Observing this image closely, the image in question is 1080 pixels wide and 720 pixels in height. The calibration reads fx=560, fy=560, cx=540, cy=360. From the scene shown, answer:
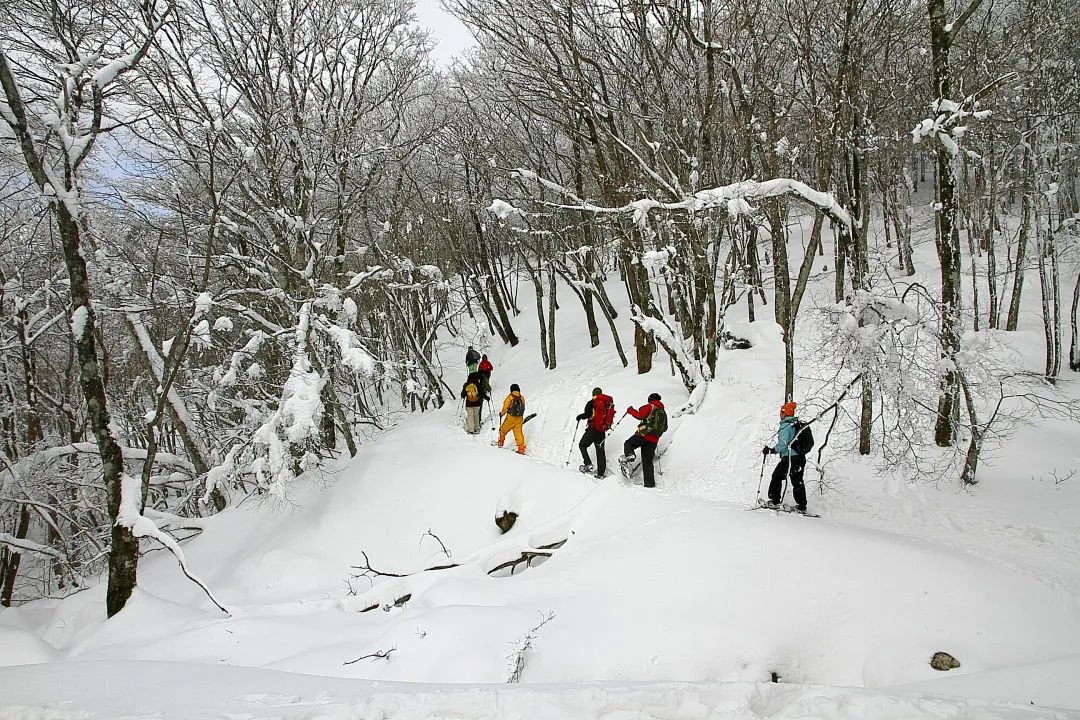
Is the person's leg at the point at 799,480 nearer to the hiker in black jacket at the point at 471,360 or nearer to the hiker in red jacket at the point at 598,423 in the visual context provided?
the hiker in red jacket at the point at 598,423

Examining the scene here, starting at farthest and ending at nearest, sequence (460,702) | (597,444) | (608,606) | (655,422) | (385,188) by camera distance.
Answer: (385,188) < (597,444) < (655,422) < (608,606) < (460,702)

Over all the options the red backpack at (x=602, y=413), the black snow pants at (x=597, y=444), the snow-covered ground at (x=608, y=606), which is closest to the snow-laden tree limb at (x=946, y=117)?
the snow-covered ground at (x=608, y=606)

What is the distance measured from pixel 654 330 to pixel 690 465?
10.0 ft

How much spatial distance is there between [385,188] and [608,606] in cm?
1503

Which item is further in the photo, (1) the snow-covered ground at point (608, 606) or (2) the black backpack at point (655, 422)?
(2) the black backpack at point (655, 422)

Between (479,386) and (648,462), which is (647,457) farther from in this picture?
(479,386)

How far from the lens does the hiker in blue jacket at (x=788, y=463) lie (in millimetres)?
8023

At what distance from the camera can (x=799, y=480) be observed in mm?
8125

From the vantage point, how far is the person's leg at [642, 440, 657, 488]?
998 cm

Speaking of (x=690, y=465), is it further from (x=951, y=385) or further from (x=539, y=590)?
(x=539, y=590)

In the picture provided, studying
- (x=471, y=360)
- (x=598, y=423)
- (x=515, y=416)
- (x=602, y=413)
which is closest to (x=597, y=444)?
(x=598, y=423)

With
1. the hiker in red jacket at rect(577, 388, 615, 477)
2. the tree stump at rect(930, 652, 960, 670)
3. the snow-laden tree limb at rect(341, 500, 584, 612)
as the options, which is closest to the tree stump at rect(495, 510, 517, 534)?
the snow-laden tree limb at rect(341, 500, 584, 612)

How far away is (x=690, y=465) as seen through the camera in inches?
423

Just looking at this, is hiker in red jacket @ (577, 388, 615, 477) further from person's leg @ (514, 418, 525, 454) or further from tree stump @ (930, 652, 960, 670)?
tree stump @ (930, 652, 960, 670)
